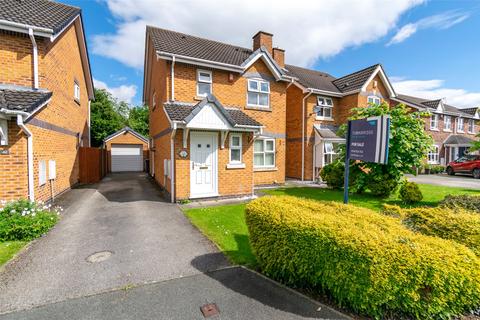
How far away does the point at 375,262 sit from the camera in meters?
2.73

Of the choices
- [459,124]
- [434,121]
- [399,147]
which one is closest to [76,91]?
[399,147]

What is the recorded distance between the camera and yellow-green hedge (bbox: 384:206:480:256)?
11.4 ft

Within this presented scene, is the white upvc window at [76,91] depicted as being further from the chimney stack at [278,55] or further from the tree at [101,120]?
the tree at [101,120]

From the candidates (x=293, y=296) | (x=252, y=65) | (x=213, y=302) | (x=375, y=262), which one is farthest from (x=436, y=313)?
(x=252, y=65)

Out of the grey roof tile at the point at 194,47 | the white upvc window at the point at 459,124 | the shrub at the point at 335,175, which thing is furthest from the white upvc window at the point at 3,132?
the white upvc window at the point at 459,124

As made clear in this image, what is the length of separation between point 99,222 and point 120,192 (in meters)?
4.86

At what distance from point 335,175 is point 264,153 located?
4.10 metres

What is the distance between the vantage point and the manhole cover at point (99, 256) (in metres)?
4.50

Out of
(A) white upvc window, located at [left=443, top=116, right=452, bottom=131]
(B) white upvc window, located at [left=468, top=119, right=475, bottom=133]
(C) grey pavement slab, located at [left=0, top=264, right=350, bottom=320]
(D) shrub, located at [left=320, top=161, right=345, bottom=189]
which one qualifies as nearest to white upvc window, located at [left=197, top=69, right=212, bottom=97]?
(D) shrub, located at [left=320, top=161, right=345, bottom=189]

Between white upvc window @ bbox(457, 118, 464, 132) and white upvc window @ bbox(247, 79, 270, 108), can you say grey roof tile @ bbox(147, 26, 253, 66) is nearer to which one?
white upvc window @ bbox(247, 79, 270, 108)

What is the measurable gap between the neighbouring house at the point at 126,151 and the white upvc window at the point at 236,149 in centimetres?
1625

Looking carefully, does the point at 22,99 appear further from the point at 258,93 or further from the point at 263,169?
the point at 263,169

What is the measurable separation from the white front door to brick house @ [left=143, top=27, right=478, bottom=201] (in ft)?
0.14

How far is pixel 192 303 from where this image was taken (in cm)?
324
